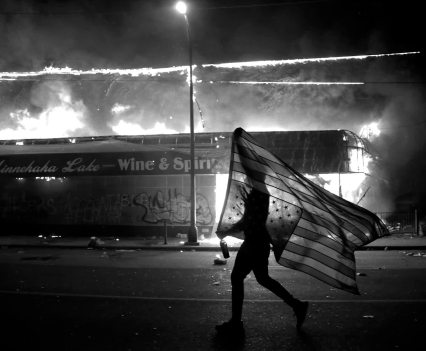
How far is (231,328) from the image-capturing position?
15.9 ft

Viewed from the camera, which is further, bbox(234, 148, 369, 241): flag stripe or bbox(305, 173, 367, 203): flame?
bbox(305, 173, 367, 203): flame

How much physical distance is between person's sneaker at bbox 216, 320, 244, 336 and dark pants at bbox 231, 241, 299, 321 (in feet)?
0.21

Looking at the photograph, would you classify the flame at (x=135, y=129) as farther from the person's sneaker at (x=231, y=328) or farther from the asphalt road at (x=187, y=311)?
the person's sneaker at (x=231, y=328)

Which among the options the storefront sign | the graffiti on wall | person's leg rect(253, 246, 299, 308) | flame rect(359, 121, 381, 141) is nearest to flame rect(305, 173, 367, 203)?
flame rect(359, 121, 381, 141)

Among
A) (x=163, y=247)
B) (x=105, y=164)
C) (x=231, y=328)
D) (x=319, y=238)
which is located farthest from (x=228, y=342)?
(x=105, y=164)

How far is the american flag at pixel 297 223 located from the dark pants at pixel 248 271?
20 centimetres

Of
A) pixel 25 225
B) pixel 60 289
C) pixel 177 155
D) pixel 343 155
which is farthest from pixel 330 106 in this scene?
pixel 60 289

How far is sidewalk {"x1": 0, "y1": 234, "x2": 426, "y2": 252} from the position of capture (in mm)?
15008

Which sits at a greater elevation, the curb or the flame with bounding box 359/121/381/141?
the flame with bounding box 359/121/381/141

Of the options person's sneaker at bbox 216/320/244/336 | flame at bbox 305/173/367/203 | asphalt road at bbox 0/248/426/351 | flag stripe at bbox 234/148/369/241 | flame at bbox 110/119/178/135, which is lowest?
asphalt road at bbox 0/248/426/351

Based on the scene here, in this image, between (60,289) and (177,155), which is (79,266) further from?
(177,155)

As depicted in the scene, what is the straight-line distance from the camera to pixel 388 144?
23188 mm

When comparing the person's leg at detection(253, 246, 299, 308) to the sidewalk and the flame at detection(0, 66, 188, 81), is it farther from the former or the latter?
the flame at detection(0, 66, 188, 81)

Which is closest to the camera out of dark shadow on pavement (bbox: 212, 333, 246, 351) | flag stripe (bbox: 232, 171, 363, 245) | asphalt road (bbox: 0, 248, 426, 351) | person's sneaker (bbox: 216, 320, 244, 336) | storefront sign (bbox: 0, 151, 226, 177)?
dark shadow on pavement (bbox: 212, 333, 246, 351)
